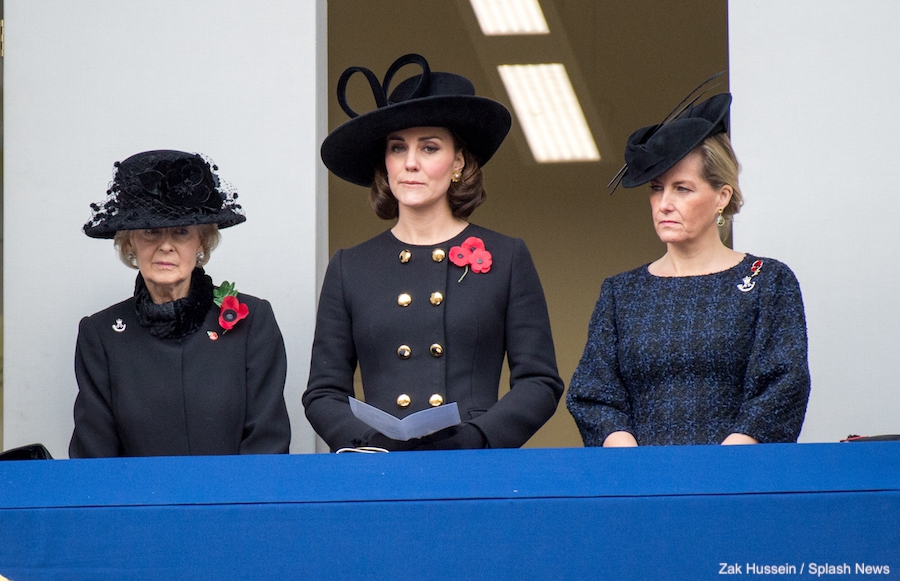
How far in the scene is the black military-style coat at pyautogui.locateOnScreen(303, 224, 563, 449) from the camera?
3.18m

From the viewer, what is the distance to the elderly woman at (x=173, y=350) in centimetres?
342

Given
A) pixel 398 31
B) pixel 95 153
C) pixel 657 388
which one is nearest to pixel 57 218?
pixel 95 153

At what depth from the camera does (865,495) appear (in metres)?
2.19

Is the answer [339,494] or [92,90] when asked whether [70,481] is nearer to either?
[339,494]

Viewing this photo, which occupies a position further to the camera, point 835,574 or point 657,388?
point 657,388

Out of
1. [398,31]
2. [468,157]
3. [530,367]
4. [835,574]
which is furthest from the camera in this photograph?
[398,31]

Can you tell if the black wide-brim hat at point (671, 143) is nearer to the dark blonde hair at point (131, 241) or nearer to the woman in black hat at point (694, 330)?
the woman in black hat at point (694, 330)

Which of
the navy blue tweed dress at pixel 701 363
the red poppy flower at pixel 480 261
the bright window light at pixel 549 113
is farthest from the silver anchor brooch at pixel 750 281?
the bright window light at pixel 549 113

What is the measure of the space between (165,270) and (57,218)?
0.90 meters

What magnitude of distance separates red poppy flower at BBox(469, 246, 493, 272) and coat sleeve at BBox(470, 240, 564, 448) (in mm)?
67

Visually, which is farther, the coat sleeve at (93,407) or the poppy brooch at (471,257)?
the coat sleeve at (93,407)

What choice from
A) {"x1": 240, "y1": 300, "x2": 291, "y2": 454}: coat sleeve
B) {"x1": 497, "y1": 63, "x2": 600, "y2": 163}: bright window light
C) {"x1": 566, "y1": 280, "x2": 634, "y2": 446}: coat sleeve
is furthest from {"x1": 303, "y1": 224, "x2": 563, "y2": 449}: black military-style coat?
{"x1": 497, "y1": 63, "x2": 600, "y2": 163}: bright window light

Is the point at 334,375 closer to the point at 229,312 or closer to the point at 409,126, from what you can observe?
the point at 229,312

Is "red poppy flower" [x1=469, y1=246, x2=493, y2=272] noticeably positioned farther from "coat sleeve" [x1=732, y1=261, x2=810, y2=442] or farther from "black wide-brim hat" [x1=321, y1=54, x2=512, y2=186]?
"coat sleeve" [x1=732, y1=261, x2=810, y2=442]
